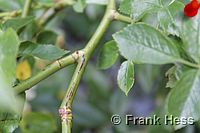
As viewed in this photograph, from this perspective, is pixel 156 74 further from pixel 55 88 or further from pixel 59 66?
pixel 59 66

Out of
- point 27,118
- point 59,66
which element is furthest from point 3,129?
point 27,118

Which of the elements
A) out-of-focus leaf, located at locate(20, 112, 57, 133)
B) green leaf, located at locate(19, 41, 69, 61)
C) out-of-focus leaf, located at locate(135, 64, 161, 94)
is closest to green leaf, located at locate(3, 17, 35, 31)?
green leaf, located at locate(19, 41, 69, 61)

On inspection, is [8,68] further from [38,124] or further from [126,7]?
[38,124]

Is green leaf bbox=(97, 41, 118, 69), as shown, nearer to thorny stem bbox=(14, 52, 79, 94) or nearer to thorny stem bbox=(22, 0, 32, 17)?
thorny stem bbox=(14, 52, 79, 94)

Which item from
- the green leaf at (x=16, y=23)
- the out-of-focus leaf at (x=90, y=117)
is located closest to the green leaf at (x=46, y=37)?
the green leaf at (x=16, y=23)

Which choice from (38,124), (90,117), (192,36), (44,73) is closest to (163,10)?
(192,36)

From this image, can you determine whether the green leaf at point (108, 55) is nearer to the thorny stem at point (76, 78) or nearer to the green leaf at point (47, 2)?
the thorny stem at point (76, 78)
